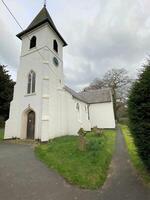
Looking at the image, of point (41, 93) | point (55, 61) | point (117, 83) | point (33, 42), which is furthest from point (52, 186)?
point (117, 83)

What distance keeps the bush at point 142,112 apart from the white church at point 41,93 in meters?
9.51

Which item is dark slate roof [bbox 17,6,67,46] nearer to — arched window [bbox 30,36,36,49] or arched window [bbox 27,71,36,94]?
arched window [bbox 30,36,36,49]

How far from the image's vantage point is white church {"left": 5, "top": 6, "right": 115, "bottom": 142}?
1472cm

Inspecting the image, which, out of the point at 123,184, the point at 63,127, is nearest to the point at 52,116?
the point at 63,127

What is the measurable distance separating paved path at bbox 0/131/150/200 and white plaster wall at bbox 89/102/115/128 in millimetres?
19859

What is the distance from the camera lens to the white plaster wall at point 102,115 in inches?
1051

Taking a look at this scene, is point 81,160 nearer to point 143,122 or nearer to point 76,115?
point 143,122

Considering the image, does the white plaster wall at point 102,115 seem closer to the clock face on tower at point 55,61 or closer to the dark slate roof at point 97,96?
the dark slate roof at point 97,96

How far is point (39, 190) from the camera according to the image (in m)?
4.70

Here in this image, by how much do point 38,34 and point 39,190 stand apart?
16.8 metres

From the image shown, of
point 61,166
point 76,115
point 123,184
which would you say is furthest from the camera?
point 76,115

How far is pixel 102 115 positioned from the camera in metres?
27.1

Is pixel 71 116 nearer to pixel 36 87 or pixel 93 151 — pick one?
pixel 36 87

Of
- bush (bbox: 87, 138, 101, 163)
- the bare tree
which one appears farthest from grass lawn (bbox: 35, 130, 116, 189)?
the bare tree
